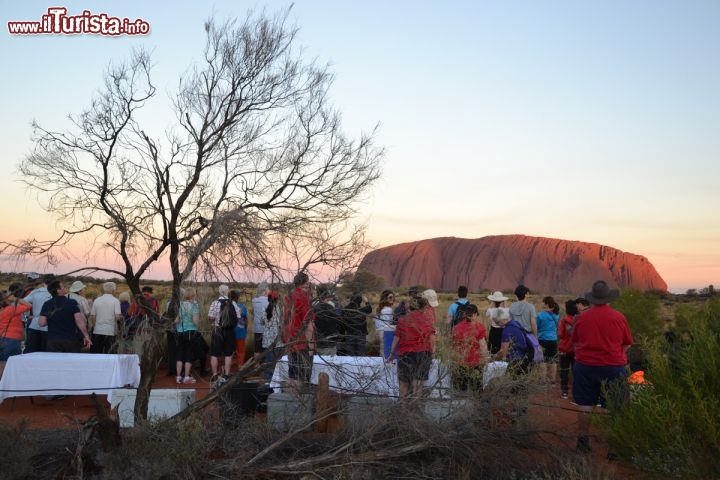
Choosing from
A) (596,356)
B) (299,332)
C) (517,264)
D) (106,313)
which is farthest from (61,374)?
(517,264)

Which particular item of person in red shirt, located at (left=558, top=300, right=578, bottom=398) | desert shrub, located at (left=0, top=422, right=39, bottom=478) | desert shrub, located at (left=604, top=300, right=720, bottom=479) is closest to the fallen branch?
desert shrub, located at (left=604, top=300, right=720, bottom=479)

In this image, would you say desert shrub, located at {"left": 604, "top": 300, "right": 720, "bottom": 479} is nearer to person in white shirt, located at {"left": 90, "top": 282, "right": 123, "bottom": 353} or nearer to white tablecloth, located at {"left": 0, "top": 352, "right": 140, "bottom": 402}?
white tablecloth, located at {"left": 0, "top": 352, "right": 140, "bottom": 402}

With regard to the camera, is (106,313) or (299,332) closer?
(299,332)

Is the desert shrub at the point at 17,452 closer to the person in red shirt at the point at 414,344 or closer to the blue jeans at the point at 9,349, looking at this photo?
the blue jeans at the point at 9,349

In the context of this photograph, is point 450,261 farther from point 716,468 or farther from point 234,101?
point 716,468

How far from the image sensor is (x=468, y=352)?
757 cm

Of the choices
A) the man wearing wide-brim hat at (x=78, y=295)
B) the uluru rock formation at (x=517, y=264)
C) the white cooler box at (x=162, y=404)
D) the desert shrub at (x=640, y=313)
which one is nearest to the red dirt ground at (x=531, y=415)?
the white cooler box at (x=162, y=404)

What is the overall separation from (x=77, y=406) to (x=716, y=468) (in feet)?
28.9

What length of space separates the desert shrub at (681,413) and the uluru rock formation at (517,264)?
7511 centimetres

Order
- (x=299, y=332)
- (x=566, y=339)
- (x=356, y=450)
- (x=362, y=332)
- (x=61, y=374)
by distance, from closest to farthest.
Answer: (x=356, y=450), (x=299, y=332), (x=362, y=332), (x=61, y=374), (x=566, y=339)

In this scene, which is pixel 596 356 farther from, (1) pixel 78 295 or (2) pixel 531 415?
(1) pixel 78 295

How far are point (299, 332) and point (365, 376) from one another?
100cm

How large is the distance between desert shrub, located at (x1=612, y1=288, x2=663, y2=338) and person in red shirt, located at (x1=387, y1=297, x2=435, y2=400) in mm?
12060

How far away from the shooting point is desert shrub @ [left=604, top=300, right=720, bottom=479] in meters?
5.47
